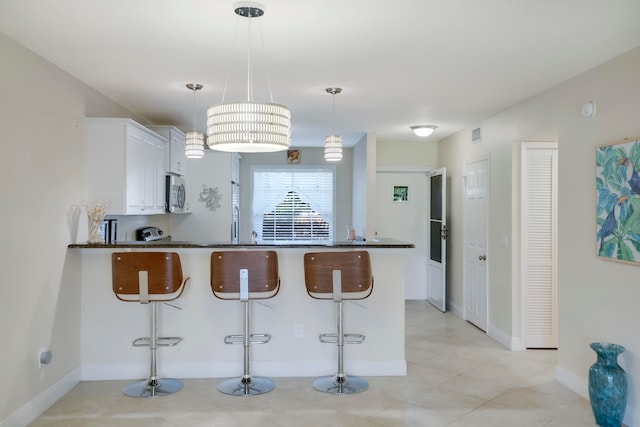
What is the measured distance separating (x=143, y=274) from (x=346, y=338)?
65.6 inches

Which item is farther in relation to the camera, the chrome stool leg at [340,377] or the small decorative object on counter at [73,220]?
the small decorative object on counter at [73,220]

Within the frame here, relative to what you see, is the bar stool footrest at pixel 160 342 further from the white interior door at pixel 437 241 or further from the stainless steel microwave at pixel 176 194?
the white interior door at pixel 437 241

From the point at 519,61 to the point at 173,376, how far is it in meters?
3.58

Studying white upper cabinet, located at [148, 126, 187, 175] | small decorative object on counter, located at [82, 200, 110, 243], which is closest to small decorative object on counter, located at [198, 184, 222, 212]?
white upper cabinet, located at [148, 126, 187, 175]

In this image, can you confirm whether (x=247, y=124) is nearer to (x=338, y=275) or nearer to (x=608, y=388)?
(x=338, y=275)

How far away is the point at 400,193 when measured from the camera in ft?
24.7

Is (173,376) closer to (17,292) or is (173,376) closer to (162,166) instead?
(17,292)

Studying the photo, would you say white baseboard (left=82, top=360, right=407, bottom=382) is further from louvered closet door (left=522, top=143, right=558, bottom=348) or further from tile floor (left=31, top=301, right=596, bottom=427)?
louvered closet door (left=522, top=143, right=558, bottom=348)

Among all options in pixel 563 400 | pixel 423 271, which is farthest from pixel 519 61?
pixel 423 271

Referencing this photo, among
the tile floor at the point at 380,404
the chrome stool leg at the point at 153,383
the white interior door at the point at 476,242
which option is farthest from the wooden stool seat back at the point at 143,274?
the white interior door at the point at 476,242

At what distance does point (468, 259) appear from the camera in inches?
240

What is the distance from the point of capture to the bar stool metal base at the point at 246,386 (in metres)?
3.72

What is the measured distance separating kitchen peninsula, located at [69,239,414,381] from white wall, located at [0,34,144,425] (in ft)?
0.66

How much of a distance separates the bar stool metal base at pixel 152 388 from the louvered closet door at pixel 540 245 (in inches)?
131
